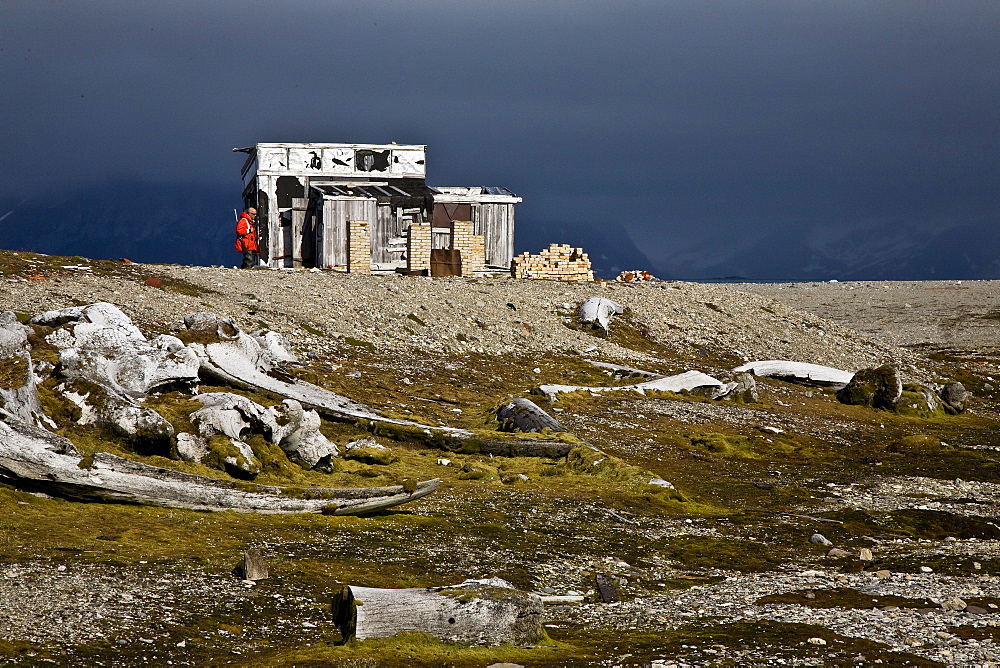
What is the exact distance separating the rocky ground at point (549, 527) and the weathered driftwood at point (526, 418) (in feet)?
3.18

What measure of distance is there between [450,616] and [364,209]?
30568mm

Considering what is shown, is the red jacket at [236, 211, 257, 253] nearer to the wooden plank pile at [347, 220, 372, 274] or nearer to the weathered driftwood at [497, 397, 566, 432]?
the wooden plank pile at [347, 220, 372, 274]

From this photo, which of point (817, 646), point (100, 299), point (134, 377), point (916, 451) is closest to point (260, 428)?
point (134, 377)

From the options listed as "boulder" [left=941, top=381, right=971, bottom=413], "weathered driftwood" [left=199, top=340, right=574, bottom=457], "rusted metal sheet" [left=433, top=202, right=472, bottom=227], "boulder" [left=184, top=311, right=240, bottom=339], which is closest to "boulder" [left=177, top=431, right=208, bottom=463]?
"weathered driftwood" [left=199, top=340, right=574, bottom=457]

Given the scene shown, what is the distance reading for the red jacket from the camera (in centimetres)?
3450

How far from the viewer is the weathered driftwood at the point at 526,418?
54.3ft

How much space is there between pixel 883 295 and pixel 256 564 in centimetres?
5786

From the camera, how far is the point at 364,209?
1437 inches

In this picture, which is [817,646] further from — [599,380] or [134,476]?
[599,380]

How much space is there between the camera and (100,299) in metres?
22.0

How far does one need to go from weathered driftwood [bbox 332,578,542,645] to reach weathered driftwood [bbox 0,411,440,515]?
12.0 ft

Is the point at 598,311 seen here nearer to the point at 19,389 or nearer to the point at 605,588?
the point at 605,588

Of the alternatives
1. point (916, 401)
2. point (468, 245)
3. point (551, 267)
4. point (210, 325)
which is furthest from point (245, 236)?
point (916, 401)

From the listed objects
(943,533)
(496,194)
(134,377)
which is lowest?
(943,533)
